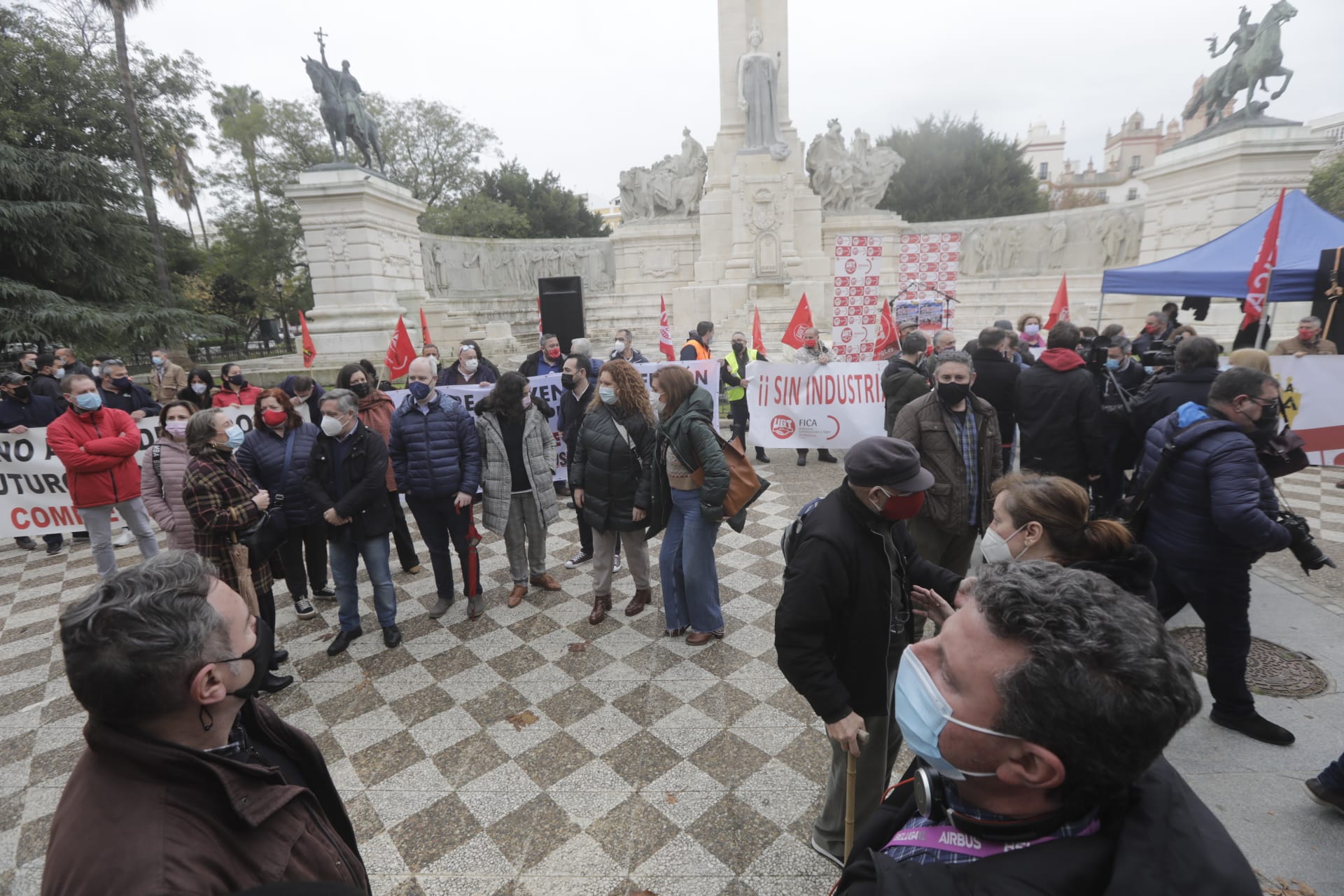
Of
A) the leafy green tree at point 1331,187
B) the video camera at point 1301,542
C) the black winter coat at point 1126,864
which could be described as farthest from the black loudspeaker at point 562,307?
the leafy green tree at point 1331,187

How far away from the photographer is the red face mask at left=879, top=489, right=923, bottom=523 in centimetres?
220

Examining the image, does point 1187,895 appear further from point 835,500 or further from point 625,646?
point 625,646

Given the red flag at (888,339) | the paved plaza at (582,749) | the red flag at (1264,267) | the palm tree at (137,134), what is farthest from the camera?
the palm tree at (137,134)

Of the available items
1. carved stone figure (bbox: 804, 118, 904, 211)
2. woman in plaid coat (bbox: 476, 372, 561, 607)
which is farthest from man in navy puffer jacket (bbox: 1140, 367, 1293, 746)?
carved stone figure (bbox: 804, 118, 904, 211)

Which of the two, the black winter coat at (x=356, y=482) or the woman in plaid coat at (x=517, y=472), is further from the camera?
the woman in plaid coat at (x=517, y=472)

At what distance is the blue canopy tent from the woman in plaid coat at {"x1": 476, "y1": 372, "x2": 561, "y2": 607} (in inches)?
302

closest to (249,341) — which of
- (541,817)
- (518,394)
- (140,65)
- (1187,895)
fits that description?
(140,65)

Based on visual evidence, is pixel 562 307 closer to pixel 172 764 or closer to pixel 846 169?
pixel 172 764

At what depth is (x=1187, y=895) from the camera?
2.75ft

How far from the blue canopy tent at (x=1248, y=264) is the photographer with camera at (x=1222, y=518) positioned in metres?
6.09

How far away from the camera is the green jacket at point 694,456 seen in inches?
159

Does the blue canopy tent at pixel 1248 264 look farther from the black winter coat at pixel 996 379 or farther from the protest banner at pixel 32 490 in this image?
the protest banner at pixel 32 490

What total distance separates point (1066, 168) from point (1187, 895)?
97.6 meters

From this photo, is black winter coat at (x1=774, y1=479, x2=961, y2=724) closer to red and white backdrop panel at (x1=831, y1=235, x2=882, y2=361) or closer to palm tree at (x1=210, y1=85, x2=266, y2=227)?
red and white backdrop panel at (x1=831, y1=235, x2=882, y2=361)
